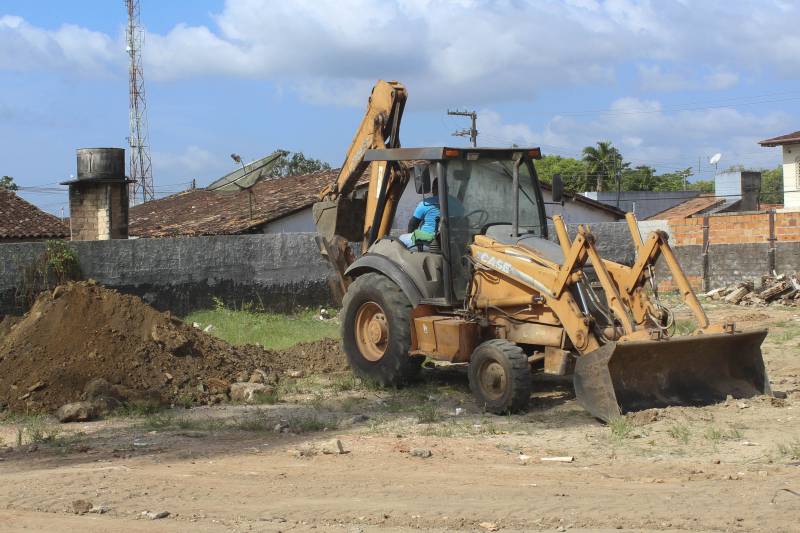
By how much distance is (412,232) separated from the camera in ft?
36.3

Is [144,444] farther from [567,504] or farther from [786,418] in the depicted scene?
[786,418]

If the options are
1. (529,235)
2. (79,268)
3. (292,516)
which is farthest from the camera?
(79,268)

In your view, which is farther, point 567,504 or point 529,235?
point 529,235

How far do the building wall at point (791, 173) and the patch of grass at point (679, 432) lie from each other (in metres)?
36.4

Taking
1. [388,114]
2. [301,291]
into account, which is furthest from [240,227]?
[388,114]

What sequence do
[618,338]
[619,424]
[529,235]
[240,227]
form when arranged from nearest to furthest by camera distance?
[619,424] → [618,338] → [529,235] → [240,227]

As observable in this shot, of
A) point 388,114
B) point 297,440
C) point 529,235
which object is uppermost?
point 388,114

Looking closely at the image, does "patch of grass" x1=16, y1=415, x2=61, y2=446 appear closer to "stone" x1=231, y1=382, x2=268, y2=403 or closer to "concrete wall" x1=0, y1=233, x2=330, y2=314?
"stone" x1=231, y1=382, x2=268, y2=403

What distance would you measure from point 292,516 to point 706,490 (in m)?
2.60

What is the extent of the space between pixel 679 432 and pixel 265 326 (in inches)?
407

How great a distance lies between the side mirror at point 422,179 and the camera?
10.2 meters

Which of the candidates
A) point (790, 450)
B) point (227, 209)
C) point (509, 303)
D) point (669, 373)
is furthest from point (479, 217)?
point (227, 209)

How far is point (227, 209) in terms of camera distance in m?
31.8

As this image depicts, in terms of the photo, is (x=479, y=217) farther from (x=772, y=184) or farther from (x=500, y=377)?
(x=772, y=184)
